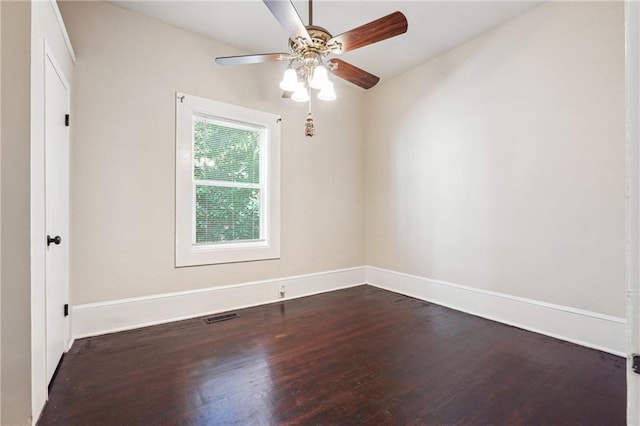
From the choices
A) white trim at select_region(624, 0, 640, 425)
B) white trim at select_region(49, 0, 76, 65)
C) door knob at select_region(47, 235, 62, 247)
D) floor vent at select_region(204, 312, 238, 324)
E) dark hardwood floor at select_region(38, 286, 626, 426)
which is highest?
white trim at select_region(49, 0, 76, 65)

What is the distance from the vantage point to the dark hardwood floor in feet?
5.12

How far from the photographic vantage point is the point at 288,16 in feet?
5.54

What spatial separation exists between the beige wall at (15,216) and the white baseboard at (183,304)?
121cm

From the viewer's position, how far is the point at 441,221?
137 inches

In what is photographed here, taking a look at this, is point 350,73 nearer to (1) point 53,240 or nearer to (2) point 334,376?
(2) point 334,376

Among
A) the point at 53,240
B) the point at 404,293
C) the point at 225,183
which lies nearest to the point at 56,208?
the point at 53,240

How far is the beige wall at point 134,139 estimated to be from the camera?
249 cm

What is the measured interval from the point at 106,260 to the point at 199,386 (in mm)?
1540

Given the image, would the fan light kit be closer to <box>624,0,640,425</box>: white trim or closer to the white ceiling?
the white ceiling

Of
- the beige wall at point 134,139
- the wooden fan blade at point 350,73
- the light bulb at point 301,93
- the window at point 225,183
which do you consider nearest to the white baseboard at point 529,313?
the beige wall at point 134,139

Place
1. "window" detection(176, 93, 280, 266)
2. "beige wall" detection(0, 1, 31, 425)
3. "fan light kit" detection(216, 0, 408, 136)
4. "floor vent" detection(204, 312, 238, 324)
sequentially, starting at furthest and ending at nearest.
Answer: "window" detection(176, 93, 280, 266), "floor vent" detection(204, 312, 238, 324), "fan light kit" detection(216, 0, 408, 136), "beige wall" detection(0, 1, 31, 425)

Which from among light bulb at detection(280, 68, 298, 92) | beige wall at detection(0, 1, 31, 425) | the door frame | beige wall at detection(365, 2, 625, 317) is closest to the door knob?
the door frame

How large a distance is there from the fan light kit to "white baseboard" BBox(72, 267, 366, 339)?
2.05 meters

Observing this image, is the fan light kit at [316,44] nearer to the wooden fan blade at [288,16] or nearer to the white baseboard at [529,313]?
the wooden fan blade at [288,16]
